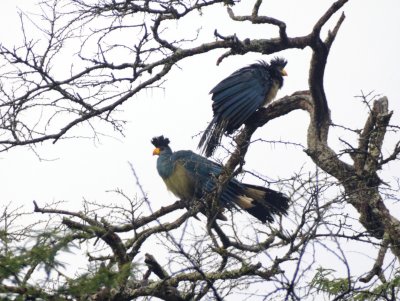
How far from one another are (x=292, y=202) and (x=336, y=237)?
32 centimetres

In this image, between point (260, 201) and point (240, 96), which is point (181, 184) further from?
point (240, 96)

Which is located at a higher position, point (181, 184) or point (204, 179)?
point (181, 184)

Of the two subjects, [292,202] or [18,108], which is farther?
[18,108]

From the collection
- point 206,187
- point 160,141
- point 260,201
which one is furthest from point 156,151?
point 260,201

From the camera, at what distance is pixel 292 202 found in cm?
449

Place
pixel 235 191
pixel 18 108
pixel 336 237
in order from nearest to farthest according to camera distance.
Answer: pixel 336 237 → pixel 18 108 → pixel 235 191

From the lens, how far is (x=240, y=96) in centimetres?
804

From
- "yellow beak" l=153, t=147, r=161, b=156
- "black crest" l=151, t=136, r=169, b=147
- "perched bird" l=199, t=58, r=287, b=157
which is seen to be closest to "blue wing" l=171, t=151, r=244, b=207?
"perched bird" l=199, t=58, r=287, b=157

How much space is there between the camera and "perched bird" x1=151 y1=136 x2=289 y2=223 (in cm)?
717

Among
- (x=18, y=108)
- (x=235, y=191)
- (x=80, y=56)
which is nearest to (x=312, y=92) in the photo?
(x=235, y=191)

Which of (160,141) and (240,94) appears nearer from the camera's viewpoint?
(240,94)

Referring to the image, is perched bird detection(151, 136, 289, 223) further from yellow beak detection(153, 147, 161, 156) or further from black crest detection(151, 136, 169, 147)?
black crest detection(151, 136, 169, 147)

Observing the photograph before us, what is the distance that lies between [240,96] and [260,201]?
1182mm

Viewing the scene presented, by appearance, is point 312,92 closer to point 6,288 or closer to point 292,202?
point 292,202
